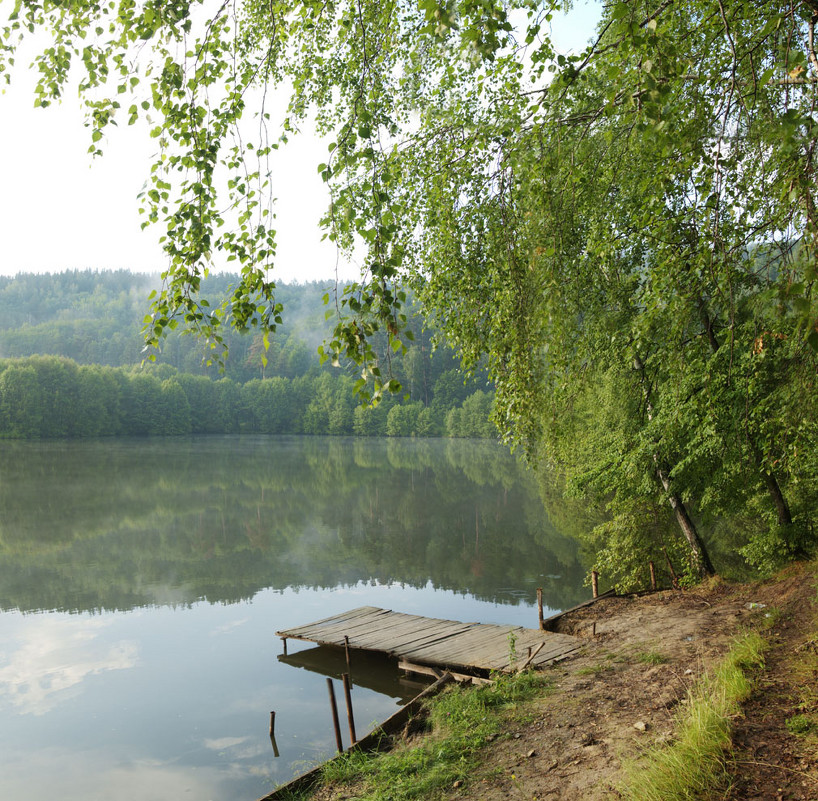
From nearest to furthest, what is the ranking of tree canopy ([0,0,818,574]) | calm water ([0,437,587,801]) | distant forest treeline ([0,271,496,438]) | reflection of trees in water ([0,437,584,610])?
tree canopy ([0,0,818,574]) → calm water ([0,437,587,801]) → reflection of trees in water ([0,437,584,610]) → distant forest treeline ([0,271,496,438])

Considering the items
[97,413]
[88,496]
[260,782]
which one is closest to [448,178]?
[260,782]

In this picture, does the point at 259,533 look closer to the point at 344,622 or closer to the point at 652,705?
the point at 344,622

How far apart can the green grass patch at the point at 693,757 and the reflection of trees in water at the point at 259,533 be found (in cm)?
1065

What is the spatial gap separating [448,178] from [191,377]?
307 feet

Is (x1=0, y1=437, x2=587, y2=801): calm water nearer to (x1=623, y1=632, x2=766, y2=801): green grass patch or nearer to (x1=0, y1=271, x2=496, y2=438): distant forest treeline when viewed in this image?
(x1=623, y1=632, x2=766, y2=801): green grass patch

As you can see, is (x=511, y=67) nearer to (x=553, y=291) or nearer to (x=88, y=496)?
(x=553, y=291)

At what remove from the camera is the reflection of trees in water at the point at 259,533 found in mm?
17594

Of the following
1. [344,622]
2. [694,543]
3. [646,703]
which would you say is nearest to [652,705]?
[646,703]

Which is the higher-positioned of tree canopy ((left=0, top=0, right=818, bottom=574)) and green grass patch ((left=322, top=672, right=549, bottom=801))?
tree canopy ((left=0, top=0, right=818, bottom=574))

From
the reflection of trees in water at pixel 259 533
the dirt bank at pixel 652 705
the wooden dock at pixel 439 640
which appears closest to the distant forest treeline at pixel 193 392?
the reflection of trees in water at pixel 259 533

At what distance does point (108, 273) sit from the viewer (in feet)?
604

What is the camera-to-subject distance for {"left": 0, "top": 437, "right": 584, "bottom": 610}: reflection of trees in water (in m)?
17.6

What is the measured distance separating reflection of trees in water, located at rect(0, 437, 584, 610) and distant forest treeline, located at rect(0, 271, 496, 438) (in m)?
11.0

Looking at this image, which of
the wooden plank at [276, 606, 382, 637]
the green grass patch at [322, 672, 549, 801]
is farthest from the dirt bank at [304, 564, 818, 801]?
the wooden plank at [276, 606, 382, 637]
